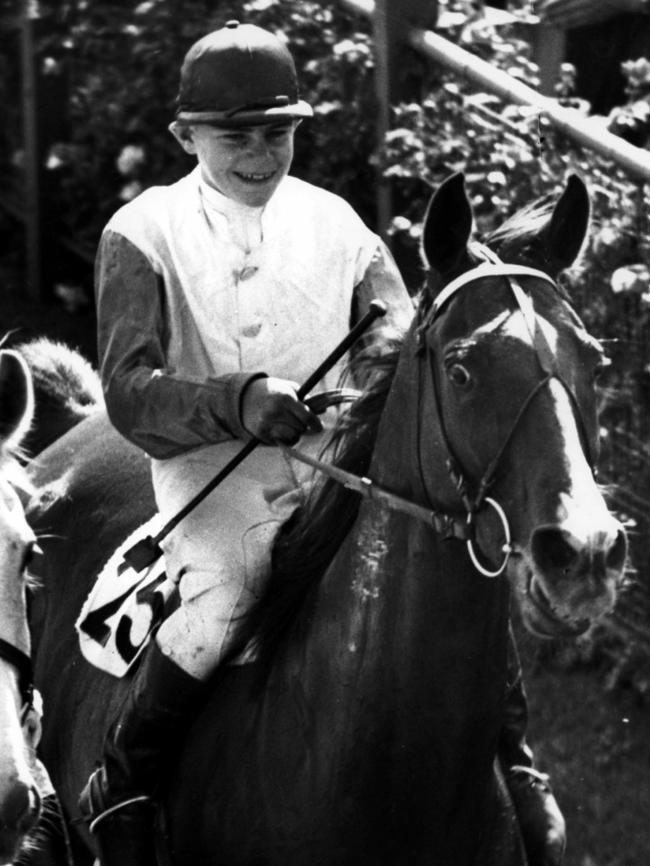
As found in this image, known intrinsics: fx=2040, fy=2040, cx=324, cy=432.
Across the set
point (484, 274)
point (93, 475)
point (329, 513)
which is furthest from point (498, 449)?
point (93, 475)

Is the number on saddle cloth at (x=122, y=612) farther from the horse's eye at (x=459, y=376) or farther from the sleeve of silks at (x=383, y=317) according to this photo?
the horse's eye at (x=459, y=376)

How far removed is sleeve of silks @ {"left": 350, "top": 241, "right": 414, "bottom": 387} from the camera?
4.63m

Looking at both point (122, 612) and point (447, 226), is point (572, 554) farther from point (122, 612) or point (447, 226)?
point (122, 612)

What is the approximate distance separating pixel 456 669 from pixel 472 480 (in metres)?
0.52

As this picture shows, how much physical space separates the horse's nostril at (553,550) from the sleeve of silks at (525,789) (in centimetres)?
89

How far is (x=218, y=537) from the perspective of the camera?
495 centimetres

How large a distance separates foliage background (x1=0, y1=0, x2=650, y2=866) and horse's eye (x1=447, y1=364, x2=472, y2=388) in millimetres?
1570

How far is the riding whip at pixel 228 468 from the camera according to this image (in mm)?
4641

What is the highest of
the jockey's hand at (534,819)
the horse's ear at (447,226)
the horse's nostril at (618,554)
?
the horse's ear at (447,226)

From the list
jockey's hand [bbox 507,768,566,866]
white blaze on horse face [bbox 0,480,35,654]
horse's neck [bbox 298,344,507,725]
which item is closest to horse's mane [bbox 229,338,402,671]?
horse's neck [bbox 298,344,507,725]

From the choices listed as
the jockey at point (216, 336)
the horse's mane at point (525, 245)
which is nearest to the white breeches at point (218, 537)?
the jockey at point (216, 336)

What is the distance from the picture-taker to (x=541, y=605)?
155 inches

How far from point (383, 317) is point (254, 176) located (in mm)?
479

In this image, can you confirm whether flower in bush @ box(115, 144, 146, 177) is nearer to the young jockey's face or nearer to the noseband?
the young jockey's face
